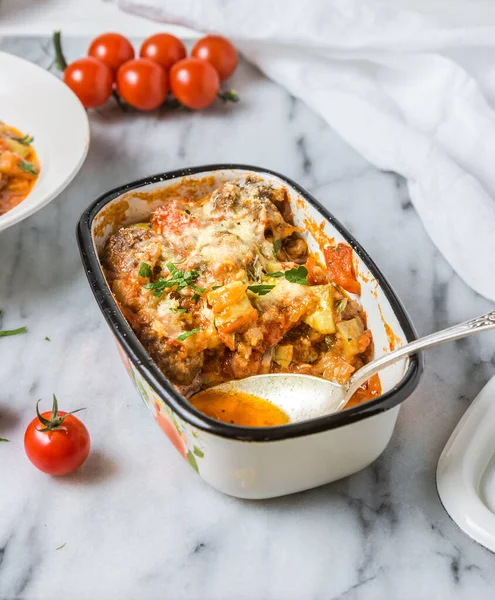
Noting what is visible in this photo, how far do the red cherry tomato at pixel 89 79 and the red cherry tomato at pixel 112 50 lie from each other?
13 centimetres

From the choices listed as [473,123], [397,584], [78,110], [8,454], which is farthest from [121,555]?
[473,123]

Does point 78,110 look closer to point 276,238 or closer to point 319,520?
point 276,238

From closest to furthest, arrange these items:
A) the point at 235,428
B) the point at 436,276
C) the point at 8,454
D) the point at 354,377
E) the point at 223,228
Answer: the point at 235,428, the point at 354,377, the point at 8,454, the point at 223,228, the point at 436,276

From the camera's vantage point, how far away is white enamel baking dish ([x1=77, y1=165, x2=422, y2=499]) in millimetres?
2180

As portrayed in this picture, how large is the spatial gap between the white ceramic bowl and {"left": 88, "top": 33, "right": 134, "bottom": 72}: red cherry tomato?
0.46 metres

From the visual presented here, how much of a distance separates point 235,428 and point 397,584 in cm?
73

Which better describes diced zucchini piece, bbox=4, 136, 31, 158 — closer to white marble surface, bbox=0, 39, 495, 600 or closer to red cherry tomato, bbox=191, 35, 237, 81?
white marble surface, bbox=0, 39, 495, 600

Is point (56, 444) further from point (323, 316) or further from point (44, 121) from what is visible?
point (44, 121)

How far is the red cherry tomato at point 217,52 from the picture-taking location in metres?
4.32

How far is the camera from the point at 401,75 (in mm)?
4270

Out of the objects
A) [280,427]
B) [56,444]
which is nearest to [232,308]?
[280,427]

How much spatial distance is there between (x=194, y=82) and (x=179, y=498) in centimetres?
231

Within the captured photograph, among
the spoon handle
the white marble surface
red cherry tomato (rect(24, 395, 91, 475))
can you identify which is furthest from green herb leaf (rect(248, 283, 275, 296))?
red cherry tomato (rect(24, 395, 91, 475))

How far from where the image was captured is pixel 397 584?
2391mm
